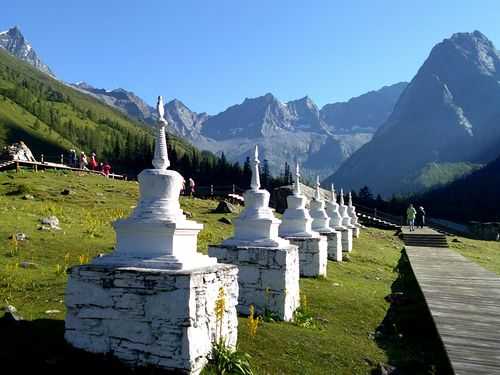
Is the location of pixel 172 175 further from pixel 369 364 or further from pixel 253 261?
pixel 369 364

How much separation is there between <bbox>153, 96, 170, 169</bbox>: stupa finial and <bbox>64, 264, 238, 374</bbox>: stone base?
190 cm

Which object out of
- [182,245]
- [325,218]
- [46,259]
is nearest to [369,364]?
[182,245]

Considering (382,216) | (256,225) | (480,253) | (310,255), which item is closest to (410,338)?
(256,225)

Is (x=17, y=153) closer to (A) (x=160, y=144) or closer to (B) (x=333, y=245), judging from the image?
(B) (x=333, y=245)

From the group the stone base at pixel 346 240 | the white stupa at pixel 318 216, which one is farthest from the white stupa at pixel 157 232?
the stone base at pixel 346 240

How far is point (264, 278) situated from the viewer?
11312mm

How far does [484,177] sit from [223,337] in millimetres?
114507

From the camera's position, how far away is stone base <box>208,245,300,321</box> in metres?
11.1

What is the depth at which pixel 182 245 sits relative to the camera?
810 centimetres

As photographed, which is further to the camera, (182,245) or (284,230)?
(284,230)

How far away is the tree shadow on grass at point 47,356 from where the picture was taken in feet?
23.7

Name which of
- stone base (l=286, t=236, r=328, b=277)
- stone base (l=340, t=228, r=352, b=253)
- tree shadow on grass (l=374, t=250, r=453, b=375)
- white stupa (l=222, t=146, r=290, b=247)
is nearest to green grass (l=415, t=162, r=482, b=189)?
stone base (l=340, t=228, r=352, b=253)

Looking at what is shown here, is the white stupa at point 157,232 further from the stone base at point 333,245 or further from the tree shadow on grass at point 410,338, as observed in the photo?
the stone base at point 333,245

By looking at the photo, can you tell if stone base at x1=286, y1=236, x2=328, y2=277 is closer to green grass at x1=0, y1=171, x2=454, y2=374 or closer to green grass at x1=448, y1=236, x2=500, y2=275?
green grass at x1=0, y1=171, x2=454, y2=374
